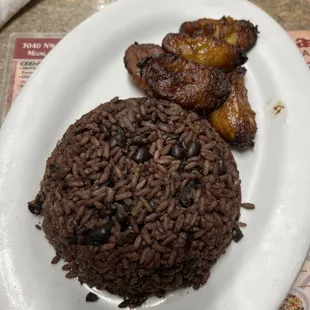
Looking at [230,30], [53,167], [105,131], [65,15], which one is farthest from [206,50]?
[65,15]

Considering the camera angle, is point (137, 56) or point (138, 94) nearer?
point (137, 56)

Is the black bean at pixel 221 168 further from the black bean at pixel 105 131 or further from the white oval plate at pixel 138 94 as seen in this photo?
the black bean at pixel 105 131

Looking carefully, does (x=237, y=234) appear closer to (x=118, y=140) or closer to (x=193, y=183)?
(x=193, y=183)

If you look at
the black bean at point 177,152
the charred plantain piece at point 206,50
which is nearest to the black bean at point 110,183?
the black bean at point 177,152

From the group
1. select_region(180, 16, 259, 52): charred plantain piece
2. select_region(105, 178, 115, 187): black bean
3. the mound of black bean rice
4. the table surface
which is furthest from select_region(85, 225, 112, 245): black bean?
the table surface

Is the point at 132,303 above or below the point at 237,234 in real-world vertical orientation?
below

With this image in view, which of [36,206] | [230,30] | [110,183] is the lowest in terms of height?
[36,206]

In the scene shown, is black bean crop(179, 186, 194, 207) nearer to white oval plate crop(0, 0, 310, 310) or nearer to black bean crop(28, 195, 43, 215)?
white oval plate crop(0, 0, 310, 310)

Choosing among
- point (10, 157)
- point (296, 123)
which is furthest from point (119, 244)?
point (296, 123)

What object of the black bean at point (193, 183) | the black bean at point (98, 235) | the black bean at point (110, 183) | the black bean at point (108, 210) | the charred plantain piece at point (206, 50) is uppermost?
the charred plantain piece at point (206, 50)
